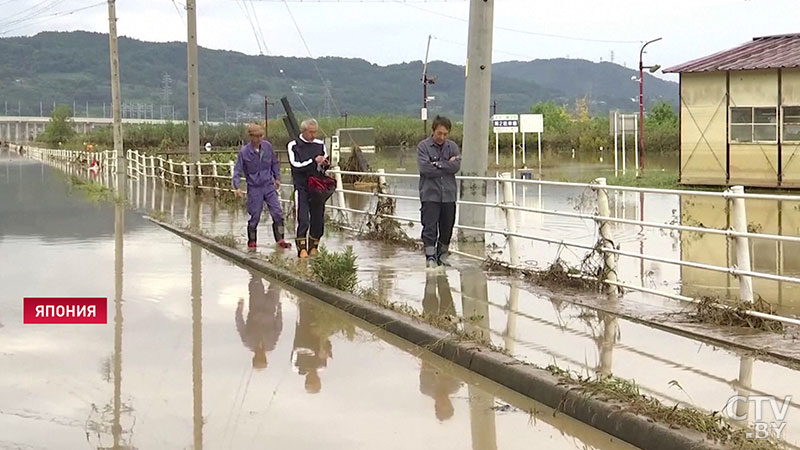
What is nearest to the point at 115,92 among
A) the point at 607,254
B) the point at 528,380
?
the point at 607,254

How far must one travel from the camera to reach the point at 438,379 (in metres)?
7.84

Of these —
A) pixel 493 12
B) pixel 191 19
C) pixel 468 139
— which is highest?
pixel 191 19

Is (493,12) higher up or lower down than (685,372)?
higher up

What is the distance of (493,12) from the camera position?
564 inches

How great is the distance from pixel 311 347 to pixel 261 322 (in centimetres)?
139

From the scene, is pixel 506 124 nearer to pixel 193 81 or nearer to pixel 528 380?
pixel 193 81

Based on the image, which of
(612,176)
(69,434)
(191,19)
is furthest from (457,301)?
(612,176)

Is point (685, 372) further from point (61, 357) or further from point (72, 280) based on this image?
point (72, 280)

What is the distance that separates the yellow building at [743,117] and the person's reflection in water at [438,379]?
22918 mm

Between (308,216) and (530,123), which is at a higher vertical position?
(530,123)

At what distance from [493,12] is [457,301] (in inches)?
200

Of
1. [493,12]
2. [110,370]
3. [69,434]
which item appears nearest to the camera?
[69,434]

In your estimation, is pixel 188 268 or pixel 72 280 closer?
pixel 72 280

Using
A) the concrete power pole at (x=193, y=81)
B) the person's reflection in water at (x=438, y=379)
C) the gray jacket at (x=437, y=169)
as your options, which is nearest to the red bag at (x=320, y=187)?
the gray jacket at (x=437, y=169)
